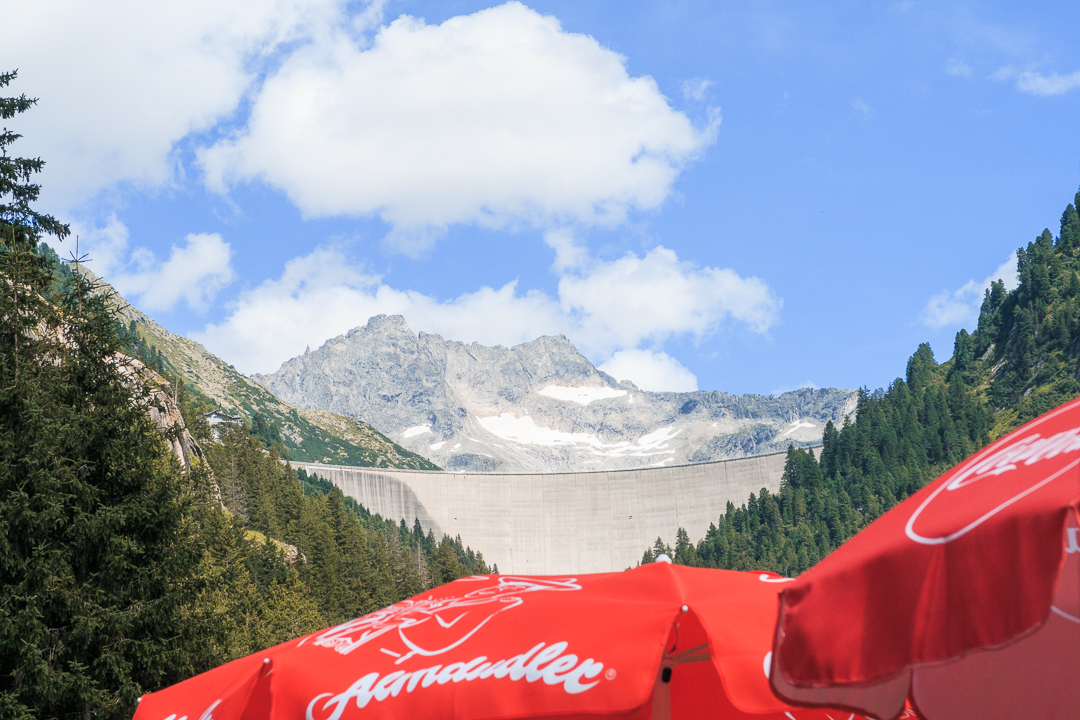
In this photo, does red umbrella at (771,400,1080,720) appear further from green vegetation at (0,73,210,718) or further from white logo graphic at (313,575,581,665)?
green vegetation at (0,73,210,718)

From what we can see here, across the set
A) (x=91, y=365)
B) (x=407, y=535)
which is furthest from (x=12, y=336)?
(x=407, y=535)

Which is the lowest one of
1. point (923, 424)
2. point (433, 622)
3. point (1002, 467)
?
point (433, 622)

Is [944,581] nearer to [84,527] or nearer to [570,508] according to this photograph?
[84,527]

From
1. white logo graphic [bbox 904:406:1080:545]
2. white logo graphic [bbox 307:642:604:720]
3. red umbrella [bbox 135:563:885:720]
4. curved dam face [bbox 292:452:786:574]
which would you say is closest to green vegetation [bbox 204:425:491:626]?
curved dam face [bbox 292:452:786:574]

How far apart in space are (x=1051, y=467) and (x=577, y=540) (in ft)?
442

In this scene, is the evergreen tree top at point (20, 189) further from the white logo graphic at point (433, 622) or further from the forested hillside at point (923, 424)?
the forested hillside at point (923, 424)

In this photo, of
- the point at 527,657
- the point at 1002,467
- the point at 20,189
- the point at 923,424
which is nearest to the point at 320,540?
the point at 20,189

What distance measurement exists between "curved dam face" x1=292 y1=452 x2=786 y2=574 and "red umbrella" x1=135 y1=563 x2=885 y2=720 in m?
129

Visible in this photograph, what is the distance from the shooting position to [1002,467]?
126 inches

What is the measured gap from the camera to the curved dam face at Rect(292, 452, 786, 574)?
134 m

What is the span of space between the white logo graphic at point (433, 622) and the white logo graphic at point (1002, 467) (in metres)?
2.40

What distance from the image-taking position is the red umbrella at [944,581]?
2605mm

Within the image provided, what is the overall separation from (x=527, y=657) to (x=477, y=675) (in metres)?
0.26

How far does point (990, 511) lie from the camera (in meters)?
2.76
